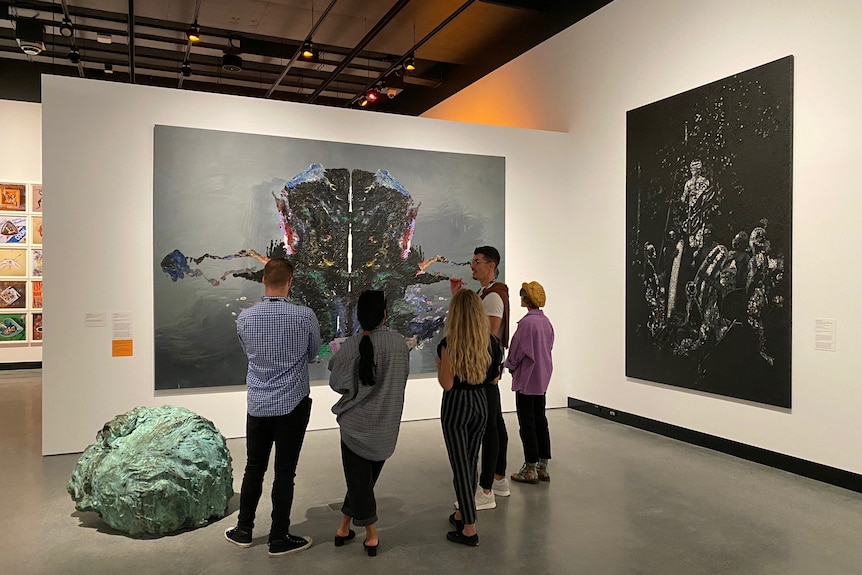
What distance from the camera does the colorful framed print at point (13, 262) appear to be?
1116 centimetres

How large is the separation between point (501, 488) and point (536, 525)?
0.57m

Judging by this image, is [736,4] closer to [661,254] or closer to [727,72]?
[727,72]

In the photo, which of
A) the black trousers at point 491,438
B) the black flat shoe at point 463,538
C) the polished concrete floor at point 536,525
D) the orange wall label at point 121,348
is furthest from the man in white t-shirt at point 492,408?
the orange wall label at point 121,348

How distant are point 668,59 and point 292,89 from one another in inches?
316

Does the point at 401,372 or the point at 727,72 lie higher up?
the point at 727,72

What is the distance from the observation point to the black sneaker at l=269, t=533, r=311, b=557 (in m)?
3.62

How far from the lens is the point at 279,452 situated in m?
3.64

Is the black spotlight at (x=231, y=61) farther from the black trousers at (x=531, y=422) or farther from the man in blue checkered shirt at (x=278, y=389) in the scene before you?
the black trousers at (x=531, y=422)

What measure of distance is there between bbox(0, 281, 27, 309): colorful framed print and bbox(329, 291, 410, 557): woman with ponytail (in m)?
9.99

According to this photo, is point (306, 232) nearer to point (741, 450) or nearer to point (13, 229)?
point (741, 450)

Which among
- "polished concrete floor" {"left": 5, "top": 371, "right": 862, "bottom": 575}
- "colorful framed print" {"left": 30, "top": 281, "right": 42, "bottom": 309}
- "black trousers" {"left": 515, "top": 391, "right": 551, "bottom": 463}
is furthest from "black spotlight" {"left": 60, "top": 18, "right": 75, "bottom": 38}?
"black trousers" {"left": 515, "top": 391, "right": 551, "bottom": 463}

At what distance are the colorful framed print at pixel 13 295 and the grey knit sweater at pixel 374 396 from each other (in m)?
10.0

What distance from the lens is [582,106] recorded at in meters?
7.77

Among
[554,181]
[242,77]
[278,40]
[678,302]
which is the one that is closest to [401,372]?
[678,302]
